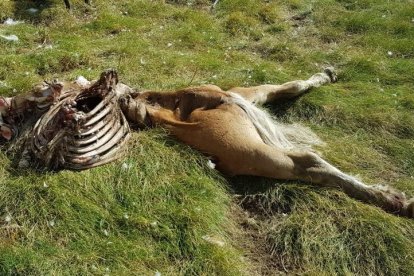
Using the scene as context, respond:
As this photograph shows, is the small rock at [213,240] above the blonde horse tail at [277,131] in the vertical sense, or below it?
below

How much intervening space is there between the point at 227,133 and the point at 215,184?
1.75ft

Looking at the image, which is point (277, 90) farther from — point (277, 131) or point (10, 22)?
point (10, 22)

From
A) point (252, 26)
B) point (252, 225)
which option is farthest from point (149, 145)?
point (252, 26)

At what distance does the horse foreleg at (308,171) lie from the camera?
16.3 ft

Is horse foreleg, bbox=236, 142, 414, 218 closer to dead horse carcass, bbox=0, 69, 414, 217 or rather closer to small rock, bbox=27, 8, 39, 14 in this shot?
dead horse carcass, bbox=0, 69, 414, 217

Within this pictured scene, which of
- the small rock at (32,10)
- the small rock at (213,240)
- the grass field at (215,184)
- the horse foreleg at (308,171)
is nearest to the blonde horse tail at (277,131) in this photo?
the grass field at (215,184)

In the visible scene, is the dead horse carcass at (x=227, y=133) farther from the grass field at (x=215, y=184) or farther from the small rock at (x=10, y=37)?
the small rock at (x=10, y=37)

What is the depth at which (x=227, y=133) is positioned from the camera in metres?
5.28

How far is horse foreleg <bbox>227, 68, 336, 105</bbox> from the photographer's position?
250 inches

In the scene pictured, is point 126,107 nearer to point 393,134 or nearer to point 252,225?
point 252,225

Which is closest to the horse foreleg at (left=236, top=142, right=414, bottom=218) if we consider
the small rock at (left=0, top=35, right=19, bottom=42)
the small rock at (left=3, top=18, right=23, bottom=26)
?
the small rock at (left=0, top=35, right=19, bottom=42)

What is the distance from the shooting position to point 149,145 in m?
5.61

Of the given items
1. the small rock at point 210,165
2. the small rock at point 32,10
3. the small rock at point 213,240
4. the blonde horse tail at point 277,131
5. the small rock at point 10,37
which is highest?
the blonde horse tail at point 277,131

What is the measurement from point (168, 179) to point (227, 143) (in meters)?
0.70
